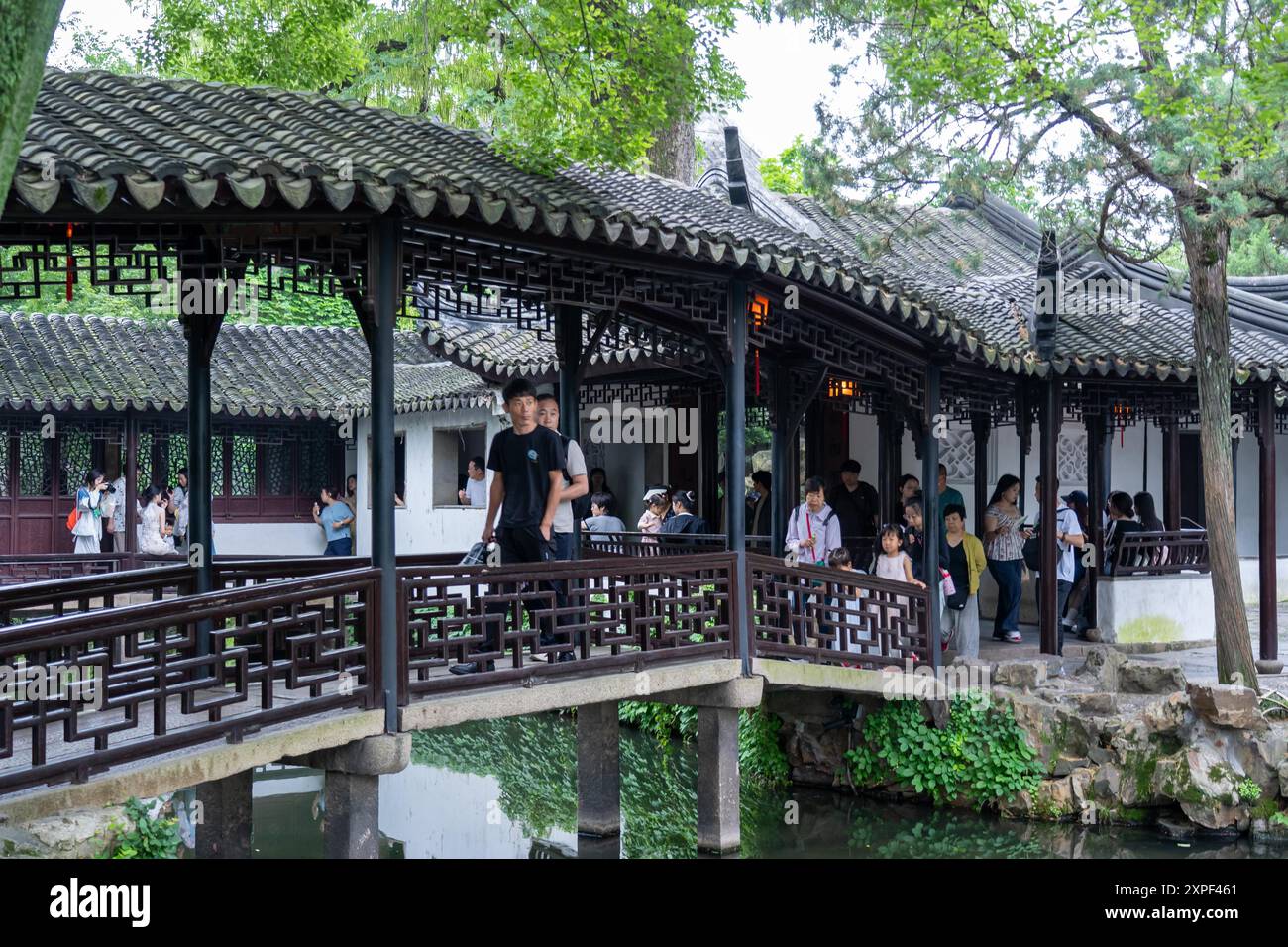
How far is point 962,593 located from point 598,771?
3.30 m

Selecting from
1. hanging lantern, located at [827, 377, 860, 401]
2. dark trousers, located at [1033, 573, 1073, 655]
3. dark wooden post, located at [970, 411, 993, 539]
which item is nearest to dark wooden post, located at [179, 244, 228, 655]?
hanging lantern, located at [827, 377, 860, 401]

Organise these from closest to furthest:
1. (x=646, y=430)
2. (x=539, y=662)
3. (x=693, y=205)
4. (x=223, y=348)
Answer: (x=539, y=662) < (x=693, y=205) < (x=646, y=430) < (x=223, y=348)

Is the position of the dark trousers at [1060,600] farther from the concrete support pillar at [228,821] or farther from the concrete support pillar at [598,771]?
the concrete support pillar at [228,821]

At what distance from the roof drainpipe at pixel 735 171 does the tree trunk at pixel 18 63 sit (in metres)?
10.4

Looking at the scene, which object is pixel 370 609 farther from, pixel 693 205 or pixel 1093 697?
pixel 1093 697

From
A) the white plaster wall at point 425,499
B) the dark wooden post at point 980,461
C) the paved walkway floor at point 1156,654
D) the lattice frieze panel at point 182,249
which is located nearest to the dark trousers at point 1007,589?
the paved walkway floor at point 1156,654

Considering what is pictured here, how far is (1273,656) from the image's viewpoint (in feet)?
40.0

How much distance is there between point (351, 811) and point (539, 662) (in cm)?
137

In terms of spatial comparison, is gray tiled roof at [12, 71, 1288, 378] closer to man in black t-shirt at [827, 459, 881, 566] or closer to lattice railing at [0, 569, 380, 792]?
lattice railing at [0, 569, 380, 792]

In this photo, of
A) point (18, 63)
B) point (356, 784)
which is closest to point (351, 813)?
point (356, 784)

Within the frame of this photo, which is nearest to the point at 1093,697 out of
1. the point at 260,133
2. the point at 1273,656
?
the point at 1273,656

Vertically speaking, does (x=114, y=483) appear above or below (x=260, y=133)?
below

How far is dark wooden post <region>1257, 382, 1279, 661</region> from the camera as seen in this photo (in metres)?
12.2

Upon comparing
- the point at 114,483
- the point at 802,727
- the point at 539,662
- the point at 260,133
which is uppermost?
the point at 260,133
